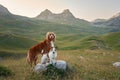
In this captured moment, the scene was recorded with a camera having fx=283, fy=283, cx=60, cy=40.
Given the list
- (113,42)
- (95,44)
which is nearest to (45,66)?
(95,44)

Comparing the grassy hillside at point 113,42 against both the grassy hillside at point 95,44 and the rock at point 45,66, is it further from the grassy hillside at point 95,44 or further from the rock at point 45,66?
the rock at point 45,66

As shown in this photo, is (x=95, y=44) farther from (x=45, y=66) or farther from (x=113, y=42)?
(x=45, y=66)

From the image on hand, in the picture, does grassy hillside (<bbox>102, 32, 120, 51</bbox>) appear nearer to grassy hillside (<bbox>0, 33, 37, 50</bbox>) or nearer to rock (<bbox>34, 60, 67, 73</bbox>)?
grassy hillside (<bbox>0, 33, 37, 50</bbox>)

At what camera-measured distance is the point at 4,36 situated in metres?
69.3

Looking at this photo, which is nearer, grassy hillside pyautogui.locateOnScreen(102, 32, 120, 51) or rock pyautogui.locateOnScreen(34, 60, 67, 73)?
rock pyautogui.locateOnScreen(34, 60, 67, 73)

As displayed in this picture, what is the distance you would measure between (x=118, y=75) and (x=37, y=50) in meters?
4.88

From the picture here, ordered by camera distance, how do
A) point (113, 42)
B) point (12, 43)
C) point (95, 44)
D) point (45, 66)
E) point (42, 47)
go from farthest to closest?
point (113, 42)
point (95, 44)
point (12, 43)
point (42, 47)
point (45, 66)

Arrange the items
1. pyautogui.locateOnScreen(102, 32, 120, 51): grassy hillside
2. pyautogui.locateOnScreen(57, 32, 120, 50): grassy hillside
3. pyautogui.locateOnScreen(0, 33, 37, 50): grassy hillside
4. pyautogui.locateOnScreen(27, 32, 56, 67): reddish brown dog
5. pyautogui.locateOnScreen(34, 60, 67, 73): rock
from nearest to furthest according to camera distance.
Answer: pyautogui.locateOnScreen(34, 60, 67, 73): rock
pyautogui.locateOnScreen(27, 32, 56, 67): reddish brown dog
pyautogui.locateOnScreen(0, 33, 37, 50): grassy hillside
pyautogui.locateOnScreen(57, 32, 120, 50): grassy hillside
pyautogui.locateOnScreen(102, 32, 120, 51): grassy hillside

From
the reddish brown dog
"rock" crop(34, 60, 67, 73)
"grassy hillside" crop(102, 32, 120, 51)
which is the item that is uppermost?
the reddish brown dog

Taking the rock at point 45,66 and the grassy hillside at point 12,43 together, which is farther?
the grassy hillside at point 12,43

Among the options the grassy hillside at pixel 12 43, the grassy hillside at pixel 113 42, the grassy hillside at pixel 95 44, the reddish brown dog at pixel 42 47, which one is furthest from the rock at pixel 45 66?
the grassy hillside at pixel 113 42

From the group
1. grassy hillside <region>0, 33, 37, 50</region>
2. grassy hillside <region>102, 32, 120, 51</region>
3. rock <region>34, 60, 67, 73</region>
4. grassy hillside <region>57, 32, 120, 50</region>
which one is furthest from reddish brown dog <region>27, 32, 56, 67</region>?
grassy hillside <region>102, 32, 120, 51</region>

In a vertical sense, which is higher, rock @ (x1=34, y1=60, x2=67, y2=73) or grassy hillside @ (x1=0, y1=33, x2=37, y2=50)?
rock @ (x1=34, y1=60, x2=67, y2=73)

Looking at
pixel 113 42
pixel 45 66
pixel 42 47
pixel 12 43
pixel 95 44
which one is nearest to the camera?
pixel 45 66
